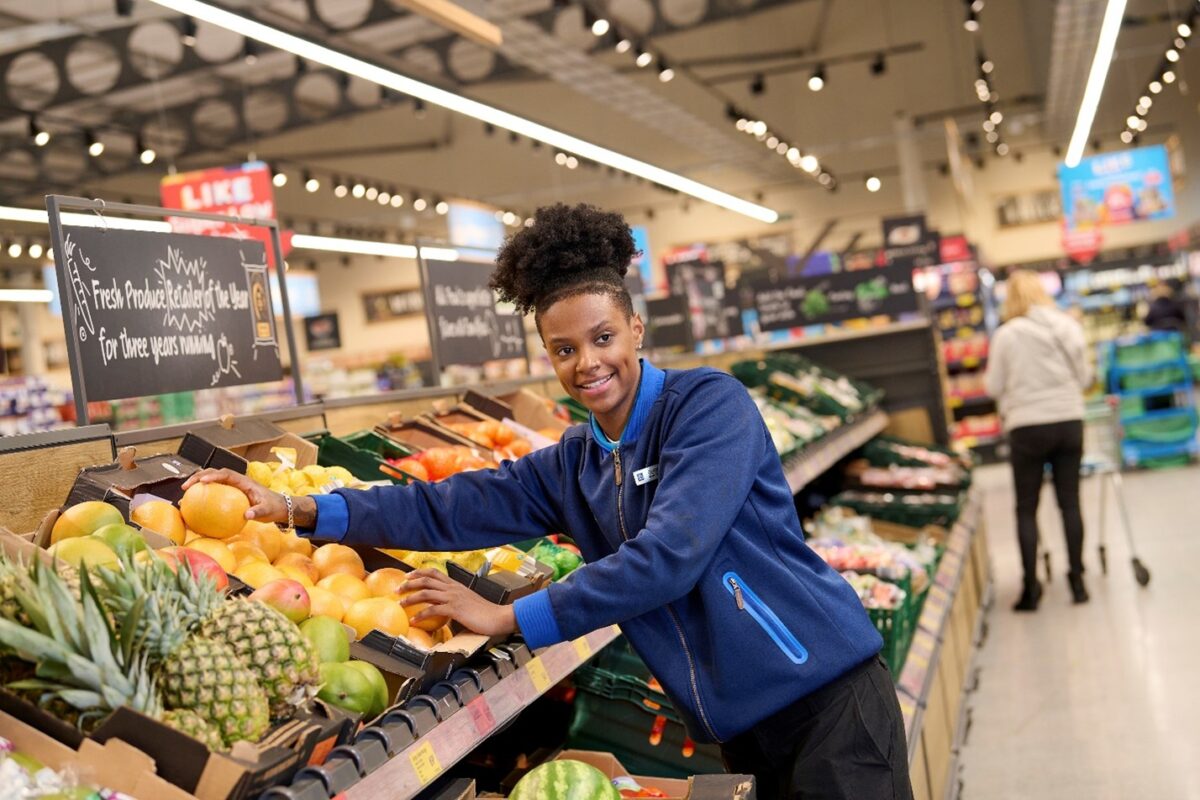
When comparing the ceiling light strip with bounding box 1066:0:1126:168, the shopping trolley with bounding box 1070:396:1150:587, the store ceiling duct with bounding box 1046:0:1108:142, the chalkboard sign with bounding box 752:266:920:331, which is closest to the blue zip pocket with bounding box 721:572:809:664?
the shopping trolley with bounding box 1070:396:1150:587

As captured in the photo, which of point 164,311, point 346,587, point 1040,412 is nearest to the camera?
point 346,587

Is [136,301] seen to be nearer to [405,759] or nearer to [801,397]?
[405,759]

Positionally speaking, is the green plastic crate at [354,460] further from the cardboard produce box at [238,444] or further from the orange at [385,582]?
the orange at [385,582]

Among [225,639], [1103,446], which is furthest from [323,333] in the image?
[225,639]

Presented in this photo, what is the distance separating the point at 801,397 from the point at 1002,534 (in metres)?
3.95

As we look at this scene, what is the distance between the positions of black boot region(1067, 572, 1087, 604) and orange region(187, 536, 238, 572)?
19.0ft

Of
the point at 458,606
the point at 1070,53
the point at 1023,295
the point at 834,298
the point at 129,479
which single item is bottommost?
the point at 458,606

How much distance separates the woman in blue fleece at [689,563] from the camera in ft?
6.08

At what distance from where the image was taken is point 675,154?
72.7 ft

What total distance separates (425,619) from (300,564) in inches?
12.8

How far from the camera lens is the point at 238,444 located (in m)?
2.65

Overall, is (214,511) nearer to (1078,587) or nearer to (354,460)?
(354,460)

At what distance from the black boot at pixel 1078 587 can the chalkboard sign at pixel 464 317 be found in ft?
12.1

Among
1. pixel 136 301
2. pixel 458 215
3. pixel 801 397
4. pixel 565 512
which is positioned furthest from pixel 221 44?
pixel 565 512
